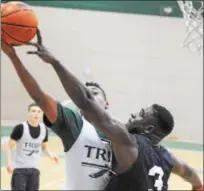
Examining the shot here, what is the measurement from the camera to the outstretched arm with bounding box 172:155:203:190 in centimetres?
351

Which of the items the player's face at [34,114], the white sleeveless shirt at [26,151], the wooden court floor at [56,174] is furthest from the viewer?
the wooden court floor at [56,174]

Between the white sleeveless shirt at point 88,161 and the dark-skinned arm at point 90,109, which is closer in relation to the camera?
the dark-skinned arm at point 90,109

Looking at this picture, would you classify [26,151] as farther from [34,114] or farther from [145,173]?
[145,173]

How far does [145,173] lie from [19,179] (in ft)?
10.8

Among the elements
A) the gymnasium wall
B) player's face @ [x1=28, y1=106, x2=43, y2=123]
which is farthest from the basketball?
the gymnasium wall

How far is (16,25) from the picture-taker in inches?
108

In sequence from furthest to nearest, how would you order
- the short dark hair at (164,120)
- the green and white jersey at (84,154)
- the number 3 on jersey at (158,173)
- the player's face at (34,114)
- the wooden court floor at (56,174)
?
1. the wooden court floor at (56,174)
2. the player's face at (34,114)
3. the green and white jersey at (84,154)
4. the short dark hair at (164,120)
5. the number 3 on jersey at (158,173)

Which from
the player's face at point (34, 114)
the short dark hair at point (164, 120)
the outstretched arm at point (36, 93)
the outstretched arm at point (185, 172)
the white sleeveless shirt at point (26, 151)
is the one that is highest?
the outstretched arm at point (36, 93)

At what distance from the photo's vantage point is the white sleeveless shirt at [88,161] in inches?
132

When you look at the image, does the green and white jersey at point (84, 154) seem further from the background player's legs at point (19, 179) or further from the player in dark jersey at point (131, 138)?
the background player's legs at point (19, 179)

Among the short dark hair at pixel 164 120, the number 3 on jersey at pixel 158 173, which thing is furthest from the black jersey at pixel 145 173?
the short dark hair at pixel 164 120

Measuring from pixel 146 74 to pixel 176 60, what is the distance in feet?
3.06

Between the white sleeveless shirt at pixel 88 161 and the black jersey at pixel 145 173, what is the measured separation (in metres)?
0.23

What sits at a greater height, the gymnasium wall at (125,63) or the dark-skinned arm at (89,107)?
the dark-skinned arm at (89,107)
